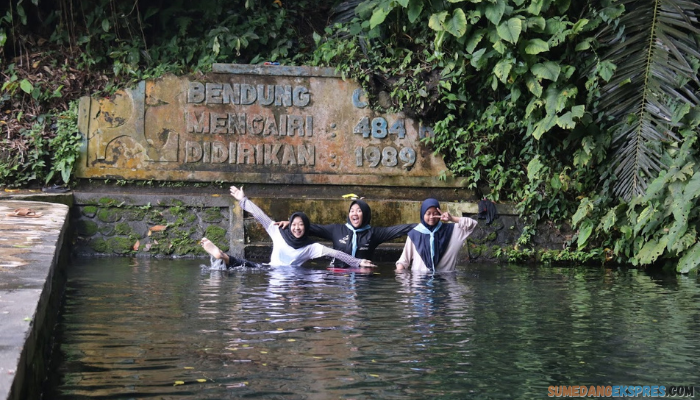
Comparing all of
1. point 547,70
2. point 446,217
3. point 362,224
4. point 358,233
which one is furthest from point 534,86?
point 358,233

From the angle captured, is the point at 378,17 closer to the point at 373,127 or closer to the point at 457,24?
the point at 457,24

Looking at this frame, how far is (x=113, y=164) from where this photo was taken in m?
11.8

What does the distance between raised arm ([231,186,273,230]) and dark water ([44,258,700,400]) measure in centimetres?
158

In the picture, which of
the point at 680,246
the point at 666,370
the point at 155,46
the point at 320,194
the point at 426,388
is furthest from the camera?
the point at 155,46

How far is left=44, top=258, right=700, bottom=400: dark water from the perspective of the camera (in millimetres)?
4367

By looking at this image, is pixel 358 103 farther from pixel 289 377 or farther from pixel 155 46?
pixel 289 377

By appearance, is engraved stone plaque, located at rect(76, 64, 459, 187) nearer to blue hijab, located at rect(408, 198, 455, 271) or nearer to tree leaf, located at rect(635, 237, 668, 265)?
blue hijab, located at rect(408, 198, 455, 271)

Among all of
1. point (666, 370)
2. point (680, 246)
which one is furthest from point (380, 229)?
point (666, 370)

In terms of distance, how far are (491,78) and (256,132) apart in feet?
11.5

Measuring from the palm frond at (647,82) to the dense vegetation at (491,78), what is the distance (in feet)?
0.06

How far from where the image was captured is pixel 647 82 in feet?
35.1

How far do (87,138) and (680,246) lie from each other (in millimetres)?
8019

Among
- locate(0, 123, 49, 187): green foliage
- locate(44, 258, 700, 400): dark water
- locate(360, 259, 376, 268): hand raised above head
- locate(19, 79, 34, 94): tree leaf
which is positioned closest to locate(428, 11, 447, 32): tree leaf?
locate(360, 259, 376, 268): hand raised above head

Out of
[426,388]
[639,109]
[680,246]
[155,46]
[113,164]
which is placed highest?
[155,46]
